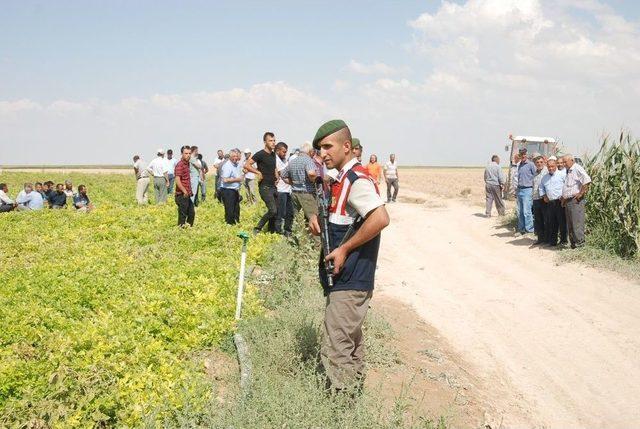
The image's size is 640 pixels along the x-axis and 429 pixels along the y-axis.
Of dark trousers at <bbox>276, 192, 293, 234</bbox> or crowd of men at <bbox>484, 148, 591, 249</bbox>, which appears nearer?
crowd of men at <bbox>484, 148, 591, 249</bbox>

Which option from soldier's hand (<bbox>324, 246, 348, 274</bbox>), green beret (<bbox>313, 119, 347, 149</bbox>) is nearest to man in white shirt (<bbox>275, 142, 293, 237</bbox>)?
green beret (<bbox>313, 119, 347, 149</bbox>)

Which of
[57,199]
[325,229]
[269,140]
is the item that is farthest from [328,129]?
[57,199]

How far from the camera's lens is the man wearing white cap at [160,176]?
780 inches

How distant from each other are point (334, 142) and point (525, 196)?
11.2m

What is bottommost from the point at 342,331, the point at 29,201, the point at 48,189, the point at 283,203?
the point at 29,201

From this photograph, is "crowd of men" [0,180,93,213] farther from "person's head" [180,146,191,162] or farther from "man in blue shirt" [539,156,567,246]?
"man in blue shirt" [539,156,567,246]

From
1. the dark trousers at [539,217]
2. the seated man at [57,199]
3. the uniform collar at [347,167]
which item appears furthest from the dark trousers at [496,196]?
the seated man at [57,199]

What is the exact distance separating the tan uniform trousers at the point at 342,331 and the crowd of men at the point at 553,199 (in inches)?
347

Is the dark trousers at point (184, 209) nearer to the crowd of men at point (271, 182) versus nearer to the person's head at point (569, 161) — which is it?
the crowd of men at point (271, 182)

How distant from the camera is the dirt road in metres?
5.91

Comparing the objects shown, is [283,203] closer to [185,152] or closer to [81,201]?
[185,152]

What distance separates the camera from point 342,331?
481 centimetres

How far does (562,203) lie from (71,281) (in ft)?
30.7

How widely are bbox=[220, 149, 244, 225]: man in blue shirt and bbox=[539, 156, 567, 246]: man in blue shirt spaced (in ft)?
22.0
